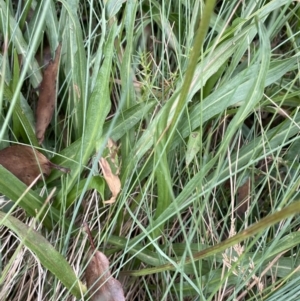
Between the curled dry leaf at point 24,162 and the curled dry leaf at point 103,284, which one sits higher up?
the curled dry leaf at point 24,162

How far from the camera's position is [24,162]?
0.63m

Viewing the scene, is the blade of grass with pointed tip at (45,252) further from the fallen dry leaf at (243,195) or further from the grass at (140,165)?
the fallen dry leaf at (243,195)

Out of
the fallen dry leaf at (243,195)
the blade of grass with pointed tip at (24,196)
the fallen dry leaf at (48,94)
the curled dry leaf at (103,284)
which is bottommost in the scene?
the curled dry leaf at (103,284)

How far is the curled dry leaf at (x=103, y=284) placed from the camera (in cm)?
61

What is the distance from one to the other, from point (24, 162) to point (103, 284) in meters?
0.21

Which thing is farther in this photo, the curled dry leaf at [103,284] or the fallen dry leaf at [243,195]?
the fallen dry leaf at [243,195]

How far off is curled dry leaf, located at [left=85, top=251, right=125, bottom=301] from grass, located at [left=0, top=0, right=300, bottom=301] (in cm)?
2

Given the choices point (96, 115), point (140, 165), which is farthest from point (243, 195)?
point (96, 115)

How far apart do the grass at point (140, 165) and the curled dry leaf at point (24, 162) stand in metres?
0.02

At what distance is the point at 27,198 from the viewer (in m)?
0.60

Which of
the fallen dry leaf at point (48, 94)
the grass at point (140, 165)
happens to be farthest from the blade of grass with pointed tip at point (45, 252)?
the fallen dry leaf at point (48, 94)

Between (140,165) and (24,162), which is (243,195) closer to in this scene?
(140,165)

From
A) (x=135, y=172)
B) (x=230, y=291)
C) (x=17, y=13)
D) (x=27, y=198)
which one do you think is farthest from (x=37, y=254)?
(x=17, y=13)

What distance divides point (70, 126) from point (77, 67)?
0.09 meters
